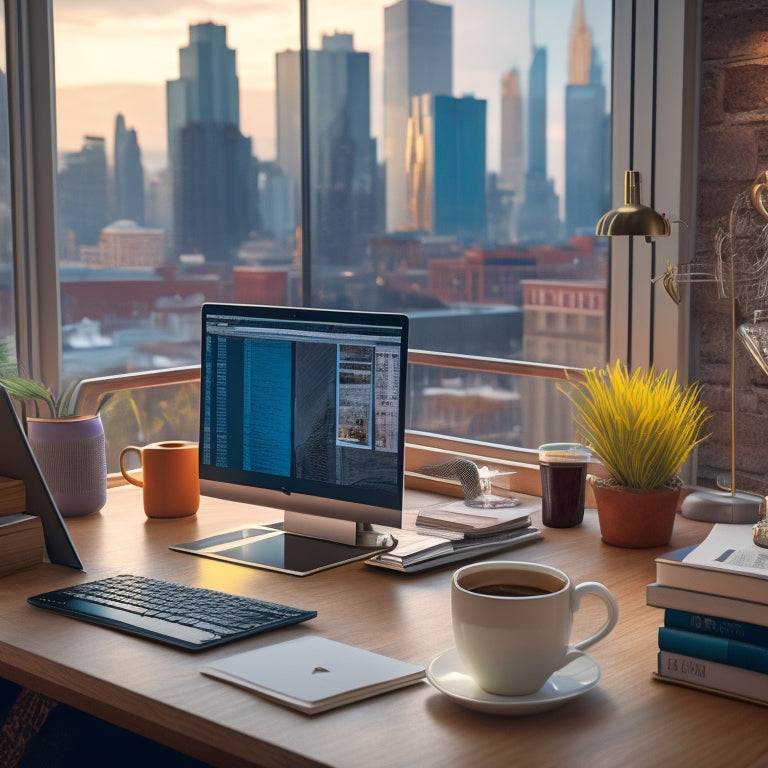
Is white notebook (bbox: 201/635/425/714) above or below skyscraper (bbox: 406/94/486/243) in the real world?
below

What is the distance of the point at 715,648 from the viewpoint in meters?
1.01

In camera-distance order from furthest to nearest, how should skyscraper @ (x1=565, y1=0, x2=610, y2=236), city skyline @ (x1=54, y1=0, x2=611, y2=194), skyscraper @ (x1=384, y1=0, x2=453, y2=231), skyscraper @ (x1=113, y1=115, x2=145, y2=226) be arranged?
1. skyscraper @ (x1=384, y1=0, x2=453, y2=231)
2. skyscraper @ (x1=113, y1=115, x2=145, y2=226)
3. city skyline @ (x1=54, y1=0, x2=611, y2=194)
4. skyscraper @ (x1=565, y1=0, x2=610, y2=236)

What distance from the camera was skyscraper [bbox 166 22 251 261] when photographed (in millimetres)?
5879

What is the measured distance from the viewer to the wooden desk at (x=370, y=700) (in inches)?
35.0

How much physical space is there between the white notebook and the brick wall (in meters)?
0.92

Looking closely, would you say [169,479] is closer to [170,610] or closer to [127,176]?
[170,610]

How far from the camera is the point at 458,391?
20.5 ft

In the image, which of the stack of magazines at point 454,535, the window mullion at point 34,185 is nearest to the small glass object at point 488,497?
the stack of magazines at point 454,535

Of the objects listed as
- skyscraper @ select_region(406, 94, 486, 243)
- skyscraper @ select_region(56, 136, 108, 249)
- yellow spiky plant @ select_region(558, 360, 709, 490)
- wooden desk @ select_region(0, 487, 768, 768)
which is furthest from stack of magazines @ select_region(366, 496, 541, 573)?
skyscraper @ select_region(406, 94, 486, 243)

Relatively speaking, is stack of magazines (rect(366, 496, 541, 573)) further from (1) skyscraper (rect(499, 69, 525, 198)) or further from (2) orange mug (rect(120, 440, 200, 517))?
(1) skyscraper (rect(499, 69, 525, 198))

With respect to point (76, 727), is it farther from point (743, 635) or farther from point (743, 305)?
point (743, 305)

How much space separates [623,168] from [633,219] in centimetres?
28

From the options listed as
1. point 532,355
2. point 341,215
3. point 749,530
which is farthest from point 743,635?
point 341,215

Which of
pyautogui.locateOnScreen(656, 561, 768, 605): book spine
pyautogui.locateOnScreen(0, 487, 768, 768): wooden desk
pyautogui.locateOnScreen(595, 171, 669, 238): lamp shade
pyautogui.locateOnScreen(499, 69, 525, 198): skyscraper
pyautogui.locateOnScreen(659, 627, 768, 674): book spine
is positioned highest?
pyautogui.locateOnScreen(499, 69, 525, 198): skyscraper
